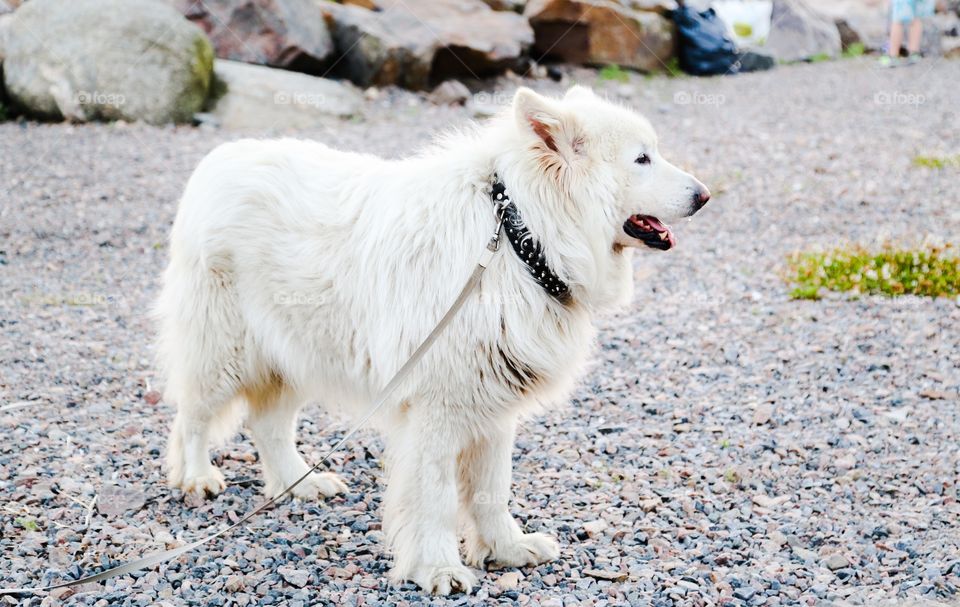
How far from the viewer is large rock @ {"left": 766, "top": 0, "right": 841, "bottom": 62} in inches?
673

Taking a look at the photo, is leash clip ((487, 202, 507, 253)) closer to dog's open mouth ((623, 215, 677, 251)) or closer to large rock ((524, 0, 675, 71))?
dog's open mouth ((623, 215, 677, 251))

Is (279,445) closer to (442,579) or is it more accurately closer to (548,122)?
(442,579)

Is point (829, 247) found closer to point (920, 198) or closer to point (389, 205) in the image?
point (920, 198)

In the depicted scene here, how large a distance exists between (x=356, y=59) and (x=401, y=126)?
1.79 meters

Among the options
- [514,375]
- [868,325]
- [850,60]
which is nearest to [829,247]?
[868,325]

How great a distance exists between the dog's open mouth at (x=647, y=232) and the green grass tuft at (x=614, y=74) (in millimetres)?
11241

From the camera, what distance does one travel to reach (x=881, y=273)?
7.14 metres

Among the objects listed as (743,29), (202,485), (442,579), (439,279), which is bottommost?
(743,29)

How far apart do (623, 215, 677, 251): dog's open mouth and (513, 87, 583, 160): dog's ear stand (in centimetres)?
34

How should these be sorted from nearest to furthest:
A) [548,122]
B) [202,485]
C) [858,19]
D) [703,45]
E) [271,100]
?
[548,122], [202,485], [271,100], [703,45], [858,19]

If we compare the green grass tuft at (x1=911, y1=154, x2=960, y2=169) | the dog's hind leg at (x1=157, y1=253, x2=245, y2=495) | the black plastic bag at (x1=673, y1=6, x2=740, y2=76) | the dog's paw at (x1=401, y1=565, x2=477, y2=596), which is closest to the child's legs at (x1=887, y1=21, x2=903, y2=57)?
the black plastic bag at (x1=673, y1=6, x2=740, y2=76)

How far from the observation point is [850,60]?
16.7m

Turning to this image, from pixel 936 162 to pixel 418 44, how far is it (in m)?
6.50

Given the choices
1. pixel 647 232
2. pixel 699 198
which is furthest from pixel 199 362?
pixel 699 198
